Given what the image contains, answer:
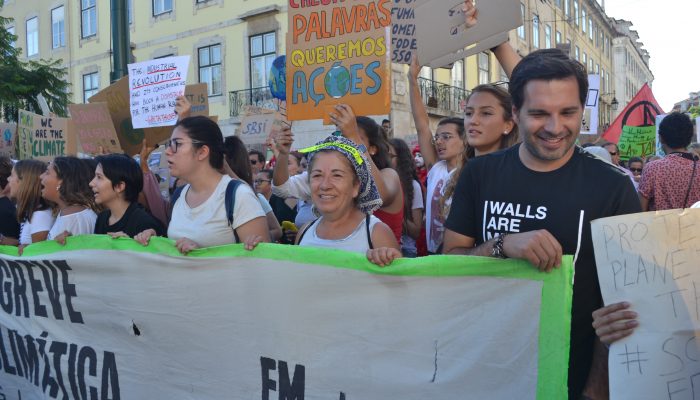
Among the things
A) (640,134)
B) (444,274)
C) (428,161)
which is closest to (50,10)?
(640,134)

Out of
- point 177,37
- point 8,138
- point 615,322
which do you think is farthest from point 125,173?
point 177,37

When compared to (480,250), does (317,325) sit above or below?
below

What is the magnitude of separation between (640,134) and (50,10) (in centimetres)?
2661

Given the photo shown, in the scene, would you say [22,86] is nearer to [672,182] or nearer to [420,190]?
[420,190]

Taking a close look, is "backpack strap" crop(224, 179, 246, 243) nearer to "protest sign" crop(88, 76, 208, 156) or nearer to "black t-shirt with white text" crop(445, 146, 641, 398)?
"black t-shirt with white text" crop(445, 146, 641, 398)

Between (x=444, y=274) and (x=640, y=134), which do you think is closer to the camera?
(x=444, y=274)

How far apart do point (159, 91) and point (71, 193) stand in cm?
135

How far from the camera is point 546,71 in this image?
202cm

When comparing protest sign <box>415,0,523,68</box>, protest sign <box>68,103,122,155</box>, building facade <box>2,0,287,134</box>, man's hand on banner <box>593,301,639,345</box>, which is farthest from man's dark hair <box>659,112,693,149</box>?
building facade <box>2,0,287,134</box>

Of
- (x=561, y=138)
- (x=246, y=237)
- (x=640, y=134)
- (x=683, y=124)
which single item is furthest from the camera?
(x=640, y=134)

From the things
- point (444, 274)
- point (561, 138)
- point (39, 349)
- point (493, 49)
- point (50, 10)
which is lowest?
point (39, 349)

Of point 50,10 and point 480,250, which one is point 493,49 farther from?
point 50,10

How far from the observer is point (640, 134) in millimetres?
9305

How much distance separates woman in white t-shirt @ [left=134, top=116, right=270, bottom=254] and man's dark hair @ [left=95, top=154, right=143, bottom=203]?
46 cm
